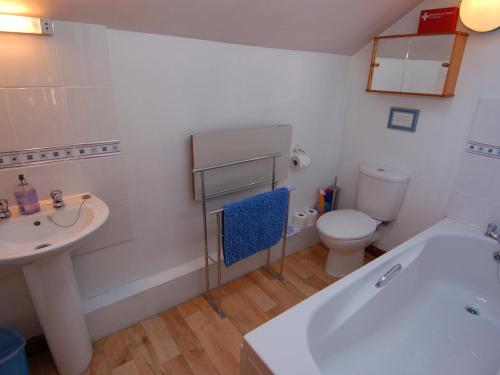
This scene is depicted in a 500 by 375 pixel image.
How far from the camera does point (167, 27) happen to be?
142 cm

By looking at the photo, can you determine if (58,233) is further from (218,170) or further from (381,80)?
(381,80)

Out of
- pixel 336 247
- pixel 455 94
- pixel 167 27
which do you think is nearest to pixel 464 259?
pixel 336 247

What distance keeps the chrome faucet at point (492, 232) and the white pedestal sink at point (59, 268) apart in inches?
81.9

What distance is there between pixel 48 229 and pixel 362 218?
6.19 ft

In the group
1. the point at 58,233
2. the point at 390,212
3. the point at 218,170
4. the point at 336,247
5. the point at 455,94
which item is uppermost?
the point at 455,94

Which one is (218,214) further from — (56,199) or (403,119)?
(403,119)

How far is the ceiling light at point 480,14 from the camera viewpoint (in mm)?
1534

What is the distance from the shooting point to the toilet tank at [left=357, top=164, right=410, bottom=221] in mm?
2090

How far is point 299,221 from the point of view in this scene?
244cm

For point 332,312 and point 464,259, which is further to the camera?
point 464,259

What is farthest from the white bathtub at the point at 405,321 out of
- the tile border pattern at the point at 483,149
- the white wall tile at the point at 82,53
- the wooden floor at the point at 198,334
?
the white wall tile at the point at 82,53

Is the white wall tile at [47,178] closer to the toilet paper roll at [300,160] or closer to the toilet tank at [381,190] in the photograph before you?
the toilet paper roll at [300,160]

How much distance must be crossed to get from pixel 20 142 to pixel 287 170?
5.07 ft

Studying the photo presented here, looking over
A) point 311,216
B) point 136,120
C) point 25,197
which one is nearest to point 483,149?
point 311,216
